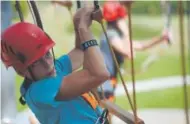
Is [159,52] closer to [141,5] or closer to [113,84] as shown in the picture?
[141,5]

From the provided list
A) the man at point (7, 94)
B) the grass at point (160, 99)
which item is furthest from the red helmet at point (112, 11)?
the grass at point (160, 99)

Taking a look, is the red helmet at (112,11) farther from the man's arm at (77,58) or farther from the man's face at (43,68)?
the man's face at (43,68)

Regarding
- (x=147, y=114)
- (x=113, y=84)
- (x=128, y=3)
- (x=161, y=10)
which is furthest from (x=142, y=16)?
(x=128, y=3)

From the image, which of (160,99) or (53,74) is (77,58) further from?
(160,99)

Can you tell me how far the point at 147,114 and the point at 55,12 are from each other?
3.12ft

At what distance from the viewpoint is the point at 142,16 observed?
4.50m

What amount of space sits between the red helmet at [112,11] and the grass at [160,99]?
92 centimetres

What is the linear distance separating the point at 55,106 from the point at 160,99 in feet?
9.16

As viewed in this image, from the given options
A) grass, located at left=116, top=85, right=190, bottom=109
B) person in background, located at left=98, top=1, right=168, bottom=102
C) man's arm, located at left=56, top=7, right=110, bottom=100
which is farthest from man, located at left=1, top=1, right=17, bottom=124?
grass, located at left=116, top=85, right=190, bottom=109

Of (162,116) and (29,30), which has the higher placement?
(29,30)

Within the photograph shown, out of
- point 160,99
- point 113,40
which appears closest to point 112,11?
point 113,40

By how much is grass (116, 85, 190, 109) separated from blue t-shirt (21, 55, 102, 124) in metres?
2.30

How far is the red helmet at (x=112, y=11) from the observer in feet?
9.04

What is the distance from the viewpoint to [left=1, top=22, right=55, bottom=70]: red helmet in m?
1.22
